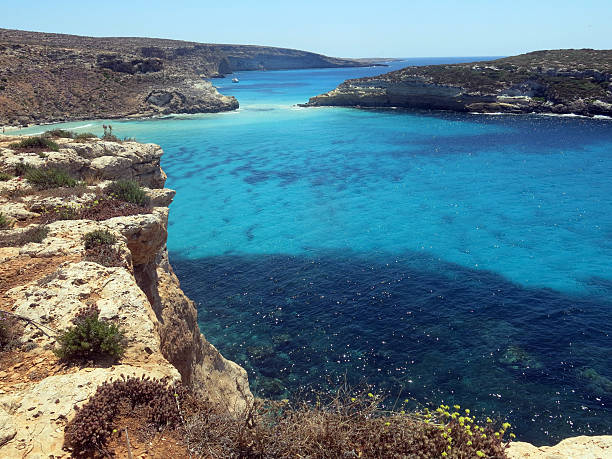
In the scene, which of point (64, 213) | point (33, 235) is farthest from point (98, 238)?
point (64, 213)

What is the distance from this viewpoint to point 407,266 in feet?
78.8

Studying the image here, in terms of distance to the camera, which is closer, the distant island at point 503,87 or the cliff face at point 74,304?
the cliff face at point 74,304

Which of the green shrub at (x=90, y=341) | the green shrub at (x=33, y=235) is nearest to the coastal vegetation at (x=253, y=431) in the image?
the green shrub at (x=90, y=341)

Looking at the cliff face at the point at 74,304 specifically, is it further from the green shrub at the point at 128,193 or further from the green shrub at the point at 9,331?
the green shrub at the point at 128,193

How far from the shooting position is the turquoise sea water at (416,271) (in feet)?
50.6

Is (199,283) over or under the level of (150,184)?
under

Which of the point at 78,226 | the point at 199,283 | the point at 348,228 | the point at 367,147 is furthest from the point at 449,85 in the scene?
the point at 78,226

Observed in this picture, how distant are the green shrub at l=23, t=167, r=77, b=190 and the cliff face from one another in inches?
14.3

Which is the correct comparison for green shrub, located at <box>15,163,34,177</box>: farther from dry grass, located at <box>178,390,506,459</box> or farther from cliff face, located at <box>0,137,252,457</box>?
dry grass, located at <box>178,390,506,459</box>

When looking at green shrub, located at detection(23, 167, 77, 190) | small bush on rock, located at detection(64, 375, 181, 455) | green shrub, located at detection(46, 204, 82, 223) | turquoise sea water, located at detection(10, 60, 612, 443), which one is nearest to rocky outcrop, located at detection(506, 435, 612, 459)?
turquoise sea water, located at detection(10, 60, 612, 443)

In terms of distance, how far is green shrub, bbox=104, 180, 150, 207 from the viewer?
42.6ft

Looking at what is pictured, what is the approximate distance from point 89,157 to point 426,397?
16386 millimetres

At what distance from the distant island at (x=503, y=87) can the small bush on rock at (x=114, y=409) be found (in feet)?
295

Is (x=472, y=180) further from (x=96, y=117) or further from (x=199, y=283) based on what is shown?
(x=96, y=117)
